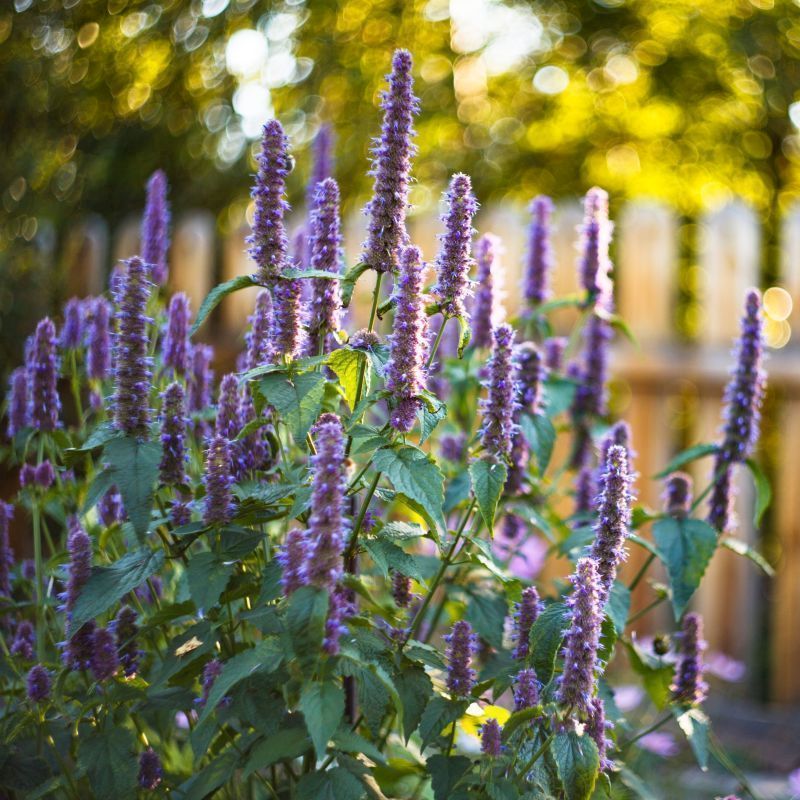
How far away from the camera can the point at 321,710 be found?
135 centimetres

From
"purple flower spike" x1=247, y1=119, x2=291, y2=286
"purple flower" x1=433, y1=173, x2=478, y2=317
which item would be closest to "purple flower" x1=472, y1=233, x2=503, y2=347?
"purple flower" x1=433, y1=173, x2=478, y2=317

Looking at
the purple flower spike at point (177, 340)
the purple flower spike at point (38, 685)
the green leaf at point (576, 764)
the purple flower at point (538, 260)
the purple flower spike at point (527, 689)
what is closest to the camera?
the green leaf at point (576, 764)

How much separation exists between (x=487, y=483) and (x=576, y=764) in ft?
1.45

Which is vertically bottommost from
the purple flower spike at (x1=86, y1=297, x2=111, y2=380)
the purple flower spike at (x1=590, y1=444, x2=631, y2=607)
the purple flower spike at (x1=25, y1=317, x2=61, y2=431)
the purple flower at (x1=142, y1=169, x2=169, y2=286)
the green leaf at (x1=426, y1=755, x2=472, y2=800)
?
the green leaf at (x1=426, y1=755, x2=472, y2=800)

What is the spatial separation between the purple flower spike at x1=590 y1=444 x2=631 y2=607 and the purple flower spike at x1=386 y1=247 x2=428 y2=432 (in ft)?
1.06

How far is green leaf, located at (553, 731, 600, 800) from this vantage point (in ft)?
4.72

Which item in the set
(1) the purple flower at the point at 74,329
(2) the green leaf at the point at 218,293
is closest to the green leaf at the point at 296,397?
(2) the green leaf at the point at 218,293

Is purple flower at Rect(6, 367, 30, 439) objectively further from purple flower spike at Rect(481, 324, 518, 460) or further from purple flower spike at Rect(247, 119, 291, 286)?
purple flower spike at Rect(481, 324, 518, 460)

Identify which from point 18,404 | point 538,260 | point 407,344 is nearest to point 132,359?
point 407,344

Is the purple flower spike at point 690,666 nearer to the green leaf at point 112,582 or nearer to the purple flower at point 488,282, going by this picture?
the purple flower at point 488,282

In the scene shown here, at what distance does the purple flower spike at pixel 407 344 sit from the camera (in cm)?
155

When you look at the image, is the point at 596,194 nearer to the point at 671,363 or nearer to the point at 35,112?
the point at 671,363

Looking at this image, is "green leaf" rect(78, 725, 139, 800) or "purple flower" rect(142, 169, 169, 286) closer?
"green leaf" rect(78, 725, 139, 800)

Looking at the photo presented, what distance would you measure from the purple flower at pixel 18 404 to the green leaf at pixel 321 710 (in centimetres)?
116
